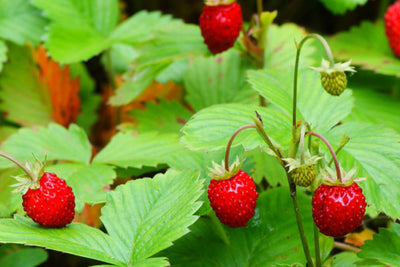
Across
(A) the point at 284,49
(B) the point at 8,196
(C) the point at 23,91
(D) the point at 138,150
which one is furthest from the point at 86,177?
(C) the point at 23,91

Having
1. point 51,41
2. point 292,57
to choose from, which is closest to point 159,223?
point 292,57

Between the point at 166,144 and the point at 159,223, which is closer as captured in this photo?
the point at 159,223

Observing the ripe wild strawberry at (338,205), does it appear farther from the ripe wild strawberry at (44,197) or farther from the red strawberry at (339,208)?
the ripe wild strawberry at (44,197)

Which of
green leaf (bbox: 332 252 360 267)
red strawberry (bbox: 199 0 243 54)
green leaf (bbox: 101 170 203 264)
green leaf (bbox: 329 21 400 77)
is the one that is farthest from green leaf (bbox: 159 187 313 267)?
green leaf (bbox: 329 21 400 77)

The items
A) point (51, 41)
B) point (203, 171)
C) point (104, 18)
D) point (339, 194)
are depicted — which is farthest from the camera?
point (104, 18)

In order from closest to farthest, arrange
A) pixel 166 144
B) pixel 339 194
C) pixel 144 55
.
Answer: pixel 339 194
pixel 166 144
pixel 144 55

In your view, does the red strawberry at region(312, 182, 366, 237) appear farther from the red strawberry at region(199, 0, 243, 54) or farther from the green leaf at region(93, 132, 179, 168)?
the red strawberry at region(199, 0, 243, 54)

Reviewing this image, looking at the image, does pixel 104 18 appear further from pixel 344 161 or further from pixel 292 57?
pixel 344 161
